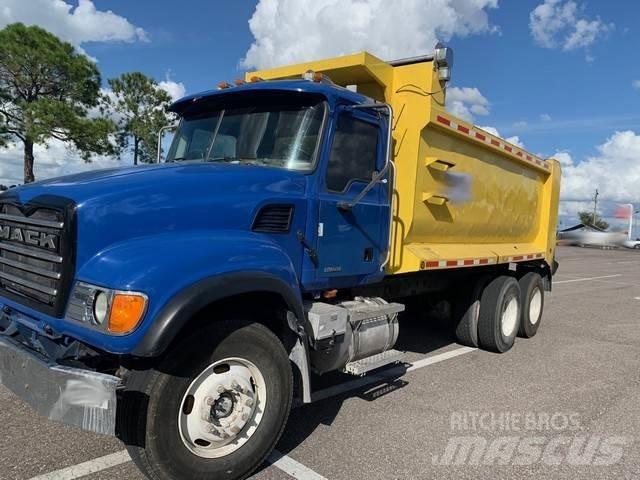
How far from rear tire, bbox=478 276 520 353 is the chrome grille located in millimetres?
5326

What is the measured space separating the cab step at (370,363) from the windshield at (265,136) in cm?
165

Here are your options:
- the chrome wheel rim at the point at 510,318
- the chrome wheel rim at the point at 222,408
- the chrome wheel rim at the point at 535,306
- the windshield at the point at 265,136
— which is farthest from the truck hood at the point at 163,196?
the chrome wheel rim at the point at 535,306

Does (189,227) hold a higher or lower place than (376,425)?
higher

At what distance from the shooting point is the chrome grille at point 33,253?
3.01 m

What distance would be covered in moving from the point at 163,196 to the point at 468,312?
4890 mm

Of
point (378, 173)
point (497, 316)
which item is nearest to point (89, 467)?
point (378, 173)

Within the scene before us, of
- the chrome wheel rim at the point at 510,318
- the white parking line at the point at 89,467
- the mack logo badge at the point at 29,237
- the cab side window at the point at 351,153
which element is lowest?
the white parking line at the point at 89,467

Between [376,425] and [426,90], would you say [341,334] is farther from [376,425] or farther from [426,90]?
[426,90]

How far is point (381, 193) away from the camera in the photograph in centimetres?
480

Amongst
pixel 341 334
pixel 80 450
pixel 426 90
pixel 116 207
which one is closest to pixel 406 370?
pixel 341 334

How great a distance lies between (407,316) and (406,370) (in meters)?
2.26

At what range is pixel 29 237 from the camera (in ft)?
10.7

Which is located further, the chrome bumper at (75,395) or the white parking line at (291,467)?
the white parking line at (291,467)

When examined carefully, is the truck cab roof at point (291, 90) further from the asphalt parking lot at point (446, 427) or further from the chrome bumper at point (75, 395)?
the asphalt parking lot at point (446, 427)
